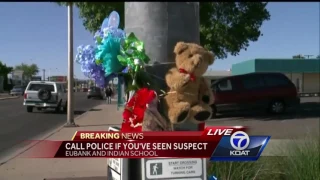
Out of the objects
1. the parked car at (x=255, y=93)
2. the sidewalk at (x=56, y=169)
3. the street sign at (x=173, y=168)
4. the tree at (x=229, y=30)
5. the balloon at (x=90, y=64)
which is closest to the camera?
the street sign at (x=173, y=168)

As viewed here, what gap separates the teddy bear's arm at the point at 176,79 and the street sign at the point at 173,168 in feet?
2.07

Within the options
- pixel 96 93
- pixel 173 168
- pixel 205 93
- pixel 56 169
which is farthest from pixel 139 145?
pixel 96 93

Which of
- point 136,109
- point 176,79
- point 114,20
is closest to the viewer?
point 176,79

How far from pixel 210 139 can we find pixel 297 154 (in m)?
2.73

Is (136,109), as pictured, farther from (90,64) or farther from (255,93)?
(255,93)

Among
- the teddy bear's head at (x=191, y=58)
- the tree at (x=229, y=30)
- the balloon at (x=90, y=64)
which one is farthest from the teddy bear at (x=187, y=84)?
the tree at (x=229, y=30)

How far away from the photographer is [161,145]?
133 inches

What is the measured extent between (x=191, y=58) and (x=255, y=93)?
1470cm

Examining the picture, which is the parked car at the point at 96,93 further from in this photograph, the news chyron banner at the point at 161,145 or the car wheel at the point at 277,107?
the news chyron banner at the point at 161,145

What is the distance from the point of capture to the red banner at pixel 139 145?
3.34 meters

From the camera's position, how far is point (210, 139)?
3441 millimetres

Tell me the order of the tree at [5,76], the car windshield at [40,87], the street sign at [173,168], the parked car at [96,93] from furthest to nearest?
1. the tree at [5,76]
2. the parked car at [96,93]
3. the car windshield at [40,87]
4. the street sign at [173,168]

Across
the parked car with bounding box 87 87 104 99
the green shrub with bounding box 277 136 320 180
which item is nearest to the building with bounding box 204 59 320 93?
the parked car with bounding box 87 87 104 99

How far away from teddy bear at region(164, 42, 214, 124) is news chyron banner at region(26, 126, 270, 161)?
0.96 ft
